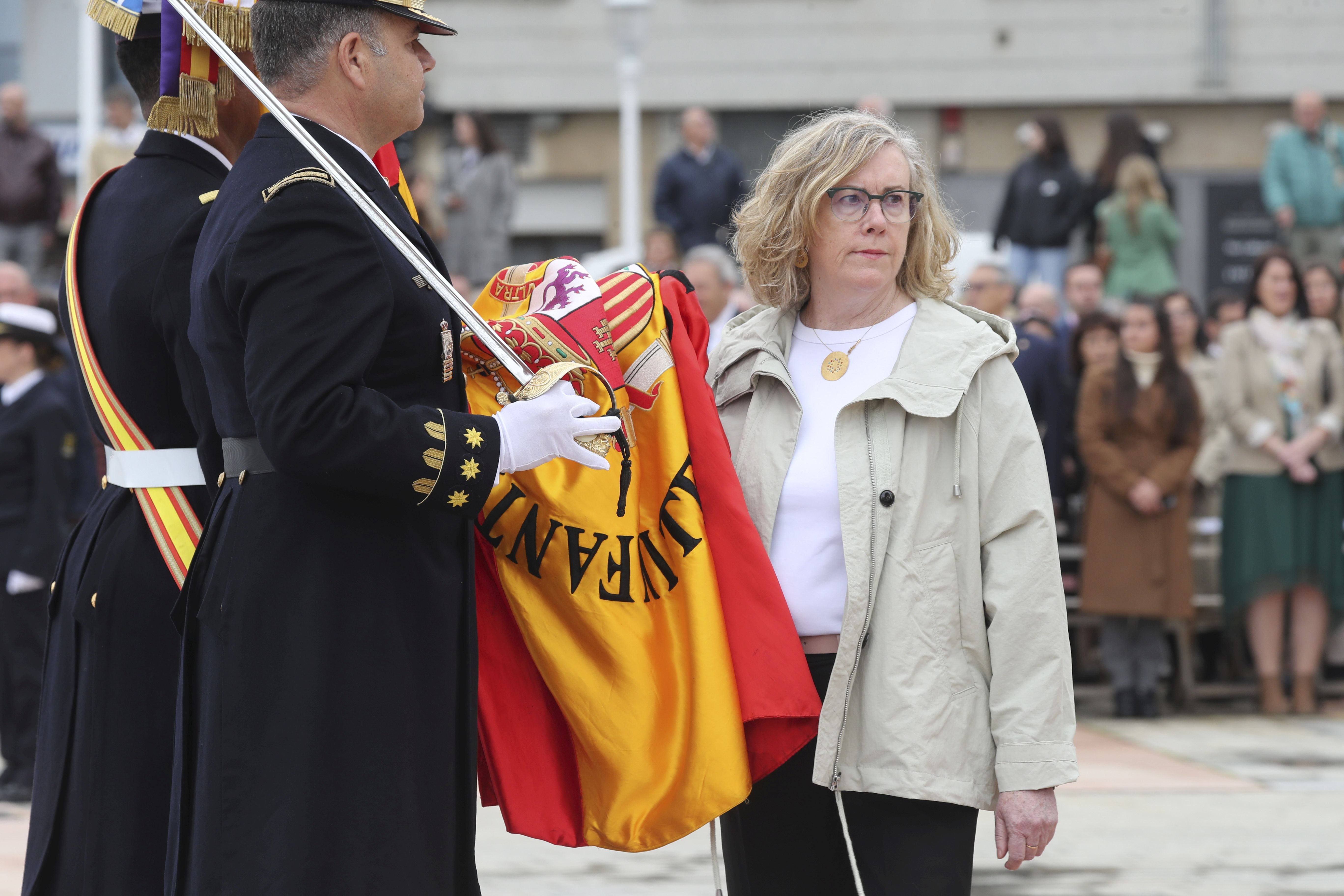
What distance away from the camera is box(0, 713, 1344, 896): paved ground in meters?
5.55

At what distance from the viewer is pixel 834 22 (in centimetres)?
1847

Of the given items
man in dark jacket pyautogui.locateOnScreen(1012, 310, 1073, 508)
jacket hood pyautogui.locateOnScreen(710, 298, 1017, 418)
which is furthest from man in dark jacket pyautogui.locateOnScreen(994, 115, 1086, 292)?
jacket hood pyautogui.locateOnScreen(710, 298, 1017, 418)

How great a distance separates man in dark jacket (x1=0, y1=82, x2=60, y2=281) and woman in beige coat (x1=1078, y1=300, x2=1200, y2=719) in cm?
829

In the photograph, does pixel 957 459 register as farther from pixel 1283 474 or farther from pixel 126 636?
pixel 1283 474

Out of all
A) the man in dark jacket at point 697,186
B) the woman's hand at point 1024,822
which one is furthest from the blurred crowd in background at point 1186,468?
the woman's hand at point 1024,822

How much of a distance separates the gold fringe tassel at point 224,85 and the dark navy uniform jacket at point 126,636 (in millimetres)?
221

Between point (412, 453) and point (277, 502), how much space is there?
241 mm

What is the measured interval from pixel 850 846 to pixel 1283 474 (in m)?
6.49

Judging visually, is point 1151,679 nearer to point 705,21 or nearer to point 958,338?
point 958,338

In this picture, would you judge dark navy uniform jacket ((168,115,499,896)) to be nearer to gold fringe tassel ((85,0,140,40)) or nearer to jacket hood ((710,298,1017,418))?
gold fringe tassel ((85,0,140,40))

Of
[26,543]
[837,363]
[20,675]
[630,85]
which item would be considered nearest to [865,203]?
[837,363]

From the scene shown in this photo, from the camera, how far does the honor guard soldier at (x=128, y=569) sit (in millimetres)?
3121

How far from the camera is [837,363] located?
3.31 m

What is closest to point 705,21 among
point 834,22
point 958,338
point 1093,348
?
point 834,22
